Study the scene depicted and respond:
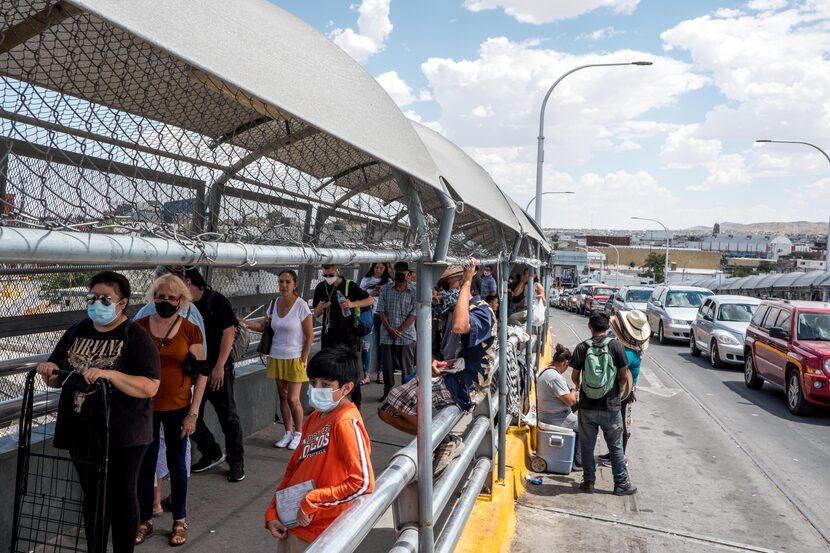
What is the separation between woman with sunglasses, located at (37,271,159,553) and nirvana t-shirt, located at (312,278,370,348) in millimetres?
3480

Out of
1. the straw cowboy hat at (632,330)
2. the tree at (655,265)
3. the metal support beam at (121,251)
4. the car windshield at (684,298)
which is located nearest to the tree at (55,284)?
the metal support beam at (121,251)

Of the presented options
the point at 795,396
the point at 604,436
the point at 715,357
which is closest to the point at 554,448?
the point at 604,436

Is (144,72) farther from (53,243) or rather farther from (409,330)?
(409,330)

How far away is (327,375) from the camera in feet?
10.1

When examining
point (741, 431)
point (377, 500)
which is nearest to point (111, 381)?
point (377, 500)

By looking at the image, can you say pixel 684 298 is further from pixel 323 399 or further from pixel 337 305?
pixel 323 399

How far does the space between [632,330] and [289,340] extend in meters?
3.43

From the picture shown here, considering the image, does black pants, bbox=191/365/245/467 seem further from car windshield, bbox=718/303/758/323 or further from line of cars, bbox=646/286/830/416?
car windshield, bbox=718/303/758/323

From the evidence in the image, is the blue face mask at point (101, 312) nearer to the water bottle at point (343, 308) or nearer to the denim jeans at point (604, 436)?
the water bottle at point (343, 308)

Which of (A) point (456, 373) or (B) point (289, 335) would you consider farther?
(B) point (289, 335)

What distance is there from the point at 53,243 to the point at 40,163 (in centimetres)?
54

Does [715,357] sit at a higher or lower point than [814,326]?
lower

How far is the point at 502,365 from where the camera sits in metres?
5.75

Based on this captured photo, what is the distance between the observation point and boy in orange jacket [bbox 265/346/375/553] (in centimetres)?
288
